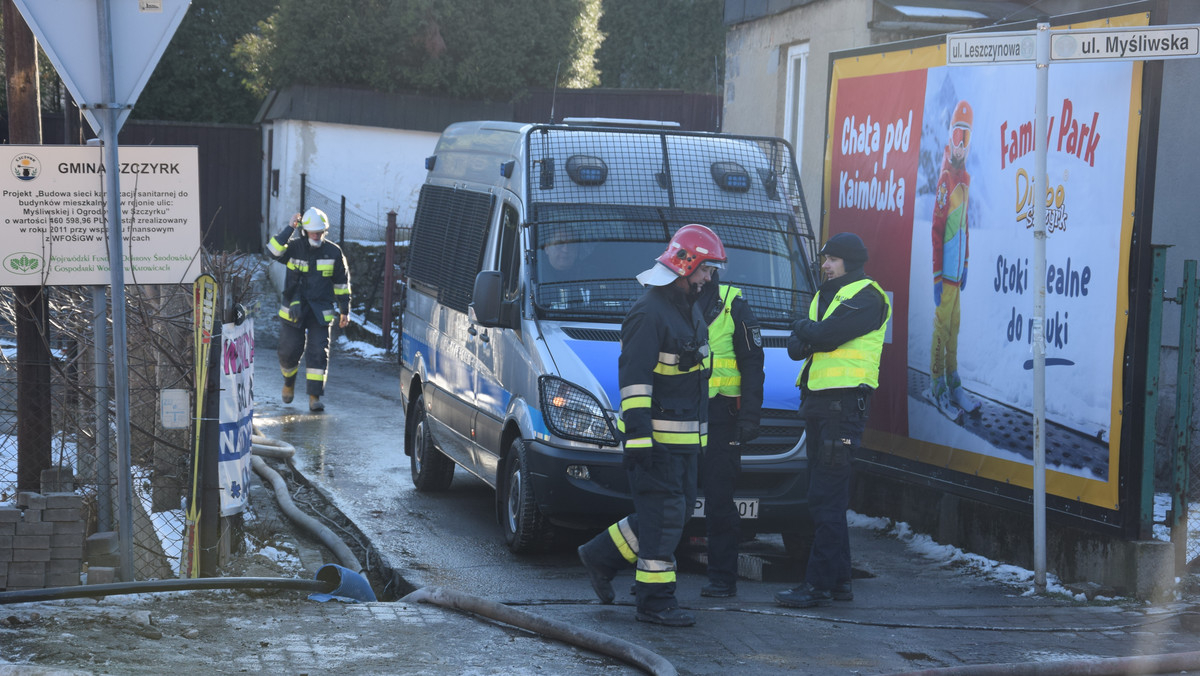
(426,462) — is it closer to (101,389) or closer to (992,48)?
(101,389)

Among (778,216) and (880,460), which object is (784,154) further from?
(880,460)

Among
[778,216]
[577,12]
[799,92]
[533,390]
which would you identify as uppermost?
[577,12]

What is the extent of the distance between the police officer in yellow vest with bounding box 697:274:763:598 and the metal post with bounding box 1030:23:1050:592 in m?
1.49

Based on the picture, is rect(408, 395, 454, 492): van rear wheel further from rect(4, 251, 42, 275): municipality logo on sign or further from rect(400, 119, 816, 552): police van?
rect(4, 251, 42, 275): municipality logo on sign

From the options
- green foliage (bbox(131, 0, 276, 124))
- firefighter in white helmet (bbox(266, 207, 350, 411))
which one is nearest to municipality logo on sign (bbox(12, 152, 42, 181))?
firefighter in white helmet (bbox(266, 207, 350, 411))

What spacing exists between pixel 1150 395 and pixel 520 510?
3426 millimetres

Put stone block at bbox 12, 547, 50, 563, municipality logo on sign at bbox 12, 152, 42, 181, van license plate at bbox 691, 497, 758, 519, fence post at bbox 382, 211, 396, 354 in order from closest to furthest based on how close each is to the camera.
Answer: municipality logo on sign at bbox 12, 152, 42, 181
stone block at bbox 12, 547, 50, 563
van license plate at bbox 691, 497, 758, 519
fence post at bbox 382, 211, 396, 354

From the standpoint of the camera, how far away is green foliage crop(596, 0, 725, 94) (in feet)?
133

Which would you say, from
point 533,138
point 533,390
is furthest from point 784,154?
point 533,390

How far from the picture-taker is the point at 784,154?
28.2 feet

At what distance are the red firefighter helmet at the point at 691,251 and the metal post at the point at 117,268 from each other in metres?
2.47

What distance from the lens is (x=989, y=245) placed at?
7.77m

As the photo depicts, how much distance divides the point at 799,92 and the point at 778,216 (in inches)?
183

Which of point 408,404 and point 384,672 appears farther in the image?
point 408,404
